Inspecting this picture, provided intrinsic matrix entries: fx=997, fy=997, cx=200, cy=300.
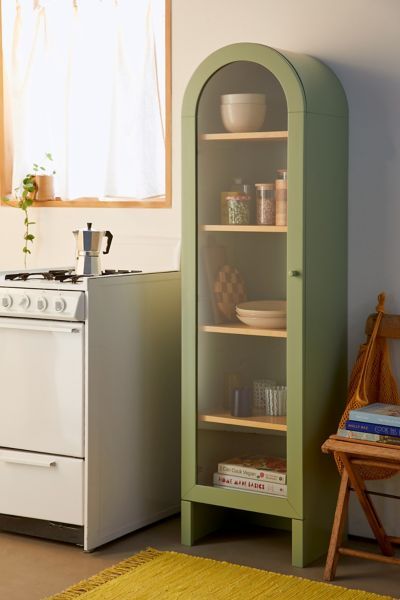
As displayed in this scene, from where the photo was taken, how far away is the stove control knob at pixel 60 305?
3525 mm

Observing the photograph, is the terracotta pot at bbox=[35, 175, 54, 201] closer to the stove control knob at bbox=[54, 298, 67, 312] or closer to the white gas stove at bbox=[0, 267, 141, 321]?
the white gas stove at bbox=[0, 267, 141, 321]

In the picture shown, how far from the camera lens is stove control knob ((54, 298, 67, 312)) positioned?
3525mm

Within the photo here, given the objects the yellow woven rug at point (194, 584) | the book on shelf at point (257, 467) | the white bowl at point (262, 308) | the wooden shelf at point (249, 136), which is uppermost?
the wooden shelf at point (249, 136)

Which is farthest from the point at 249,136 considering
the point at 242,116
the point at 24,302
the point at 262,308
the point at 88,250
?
the point at 24,302

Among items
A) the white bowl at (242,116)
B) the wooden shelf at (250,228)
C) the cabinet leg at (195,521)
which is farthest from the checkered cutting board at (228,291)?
the cabinet leg at (195,521)

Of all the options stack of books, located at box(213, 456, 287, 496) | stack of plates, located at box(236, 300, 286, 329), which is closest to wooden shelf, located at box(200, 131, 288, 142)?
stack of plates, located at box(236, 300, 286, 329)

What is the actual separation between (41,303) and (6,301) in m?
0.17

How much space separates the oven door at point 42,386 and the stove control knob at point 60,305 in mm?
58

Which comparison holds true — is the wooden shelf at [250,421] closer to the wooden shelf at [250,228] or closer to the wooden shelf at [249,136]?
the wooden shelf at [250,228]

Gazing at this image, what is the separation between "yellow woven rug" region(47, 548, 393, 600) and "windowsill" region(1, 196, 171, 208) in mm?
1505

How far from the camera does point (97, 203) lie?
14.3 ft

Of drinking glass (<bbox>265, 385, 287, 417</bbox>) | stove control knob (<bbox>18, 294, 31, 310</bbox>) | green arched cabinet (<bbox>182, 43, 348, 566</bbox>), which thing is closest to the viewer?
green arched cabinet (<bbox>182, 43, 348, 566</bbox>)

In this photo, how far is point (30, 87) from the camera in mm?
4617

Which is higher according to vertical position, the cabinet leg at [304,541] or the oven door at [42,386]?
the oven door at [42,386]
